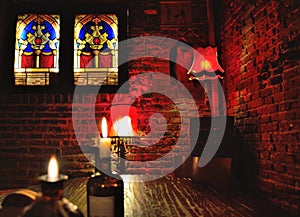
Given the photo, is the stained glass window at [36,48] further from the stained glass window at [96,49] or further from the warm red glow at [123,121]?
the warm red glow at [123,121]

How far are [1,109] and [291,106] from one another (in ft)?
10.7

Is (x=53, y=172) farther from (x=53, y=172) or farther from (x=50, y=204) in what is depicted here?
(x=50, y=204)

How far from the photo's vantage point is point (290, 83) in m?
1.83

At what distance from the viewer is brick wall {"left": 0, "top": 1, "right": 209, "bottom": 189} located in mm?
3285

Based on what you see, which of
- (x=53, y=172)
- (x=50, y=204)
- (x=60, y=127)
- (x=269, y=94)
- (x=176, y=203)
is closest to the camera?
(x=50, y=204)

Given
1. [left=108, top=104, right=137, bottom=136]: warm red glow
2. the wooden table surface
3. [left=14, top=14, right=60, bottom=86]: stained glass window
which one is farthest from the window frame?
the wooden table surface

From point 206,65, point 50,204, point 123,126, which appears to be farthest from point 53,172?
point 206,65

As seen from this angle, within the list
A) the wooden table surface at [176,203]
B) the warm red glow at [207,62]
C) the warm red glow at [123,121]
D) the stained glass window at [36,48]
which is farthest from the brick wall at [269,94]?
the stained glass window at [36,48]

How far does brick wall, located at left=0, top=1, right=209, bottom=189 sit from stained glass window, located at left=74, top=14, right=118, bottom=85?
10.3 inches

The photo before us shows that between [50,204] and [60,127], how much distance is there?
310cm

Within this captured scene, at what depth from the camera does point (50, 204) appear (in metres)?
0.42

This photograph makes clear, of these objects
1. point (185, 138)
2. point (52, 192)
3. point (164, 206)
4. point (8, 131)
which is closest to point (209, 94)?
point (185, 138)

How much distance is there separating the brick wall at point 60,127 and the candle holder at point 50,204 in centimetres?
285

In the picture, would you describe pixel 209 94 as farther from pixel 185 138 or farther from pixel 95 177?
pixel 95 177
